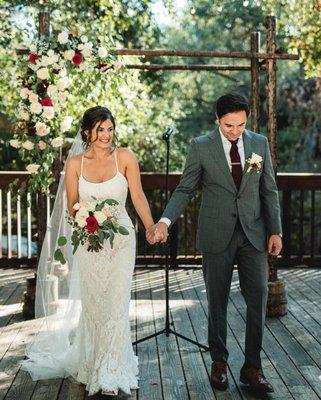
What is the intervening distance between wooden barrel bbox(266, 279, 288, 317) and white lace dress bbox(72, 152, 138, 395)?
6.05 ft

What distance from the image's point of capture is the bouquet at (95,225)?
4.03 m

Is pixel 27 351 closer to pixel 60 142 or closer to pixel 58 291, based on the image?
pixel 58 291

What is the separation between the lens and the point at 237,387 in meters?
4.18

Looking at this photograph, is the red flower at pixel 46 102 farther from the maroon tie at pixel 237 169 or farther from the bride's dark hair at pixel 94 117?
the maroon tie at pixel 237 169

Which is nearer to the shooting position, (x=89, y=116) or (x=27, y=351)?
(x=89, y=116)

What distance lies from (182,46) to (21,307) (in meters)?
22.1

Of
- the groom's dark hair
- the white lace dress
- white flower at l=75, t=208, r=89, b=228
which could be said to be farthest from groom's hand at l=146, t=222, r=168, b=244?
the groom's dark hair

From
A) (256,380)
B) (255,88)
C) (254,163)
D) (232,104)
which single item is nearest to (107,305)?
(256,380)

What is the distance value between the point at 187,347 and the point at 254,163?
165cm

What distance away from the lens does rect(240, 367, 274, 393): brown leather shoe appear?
4.01 m

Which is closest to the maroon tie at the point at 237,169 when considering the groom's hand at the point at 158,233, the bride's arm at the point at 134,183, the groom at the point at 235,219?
the groom at the point at 235,219

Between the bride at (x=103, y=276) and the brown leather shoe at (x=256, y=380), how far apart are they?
646mm

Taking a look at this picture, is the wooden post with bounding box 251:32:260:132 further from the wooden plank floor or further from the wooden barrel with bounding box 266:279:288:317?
the wooden plank floor

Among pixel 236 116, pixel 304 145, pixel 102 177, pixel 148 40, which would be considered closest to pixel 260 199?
pixel 236 116
